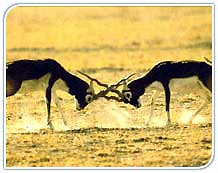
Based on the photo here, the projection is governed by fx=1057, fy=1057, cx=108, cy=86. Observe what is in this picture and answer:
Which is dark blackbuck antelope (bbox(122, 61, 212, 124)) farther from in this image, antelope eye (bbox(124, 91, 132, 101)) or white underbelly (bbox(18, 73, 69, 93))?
white underbelly (bbox(18, 73, 69, 93))

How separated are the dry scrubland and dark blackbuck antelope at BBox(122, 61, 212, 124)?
2cm

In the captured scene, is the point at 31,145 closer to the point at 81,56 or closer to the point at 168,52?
the point at 81,56

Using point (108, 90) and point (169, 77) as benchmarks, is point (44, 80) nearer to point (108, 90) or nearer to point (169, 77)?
point (108, 90)

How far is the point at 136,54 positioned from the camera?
370 centimetres

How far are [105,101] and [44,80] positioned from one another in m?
0.23

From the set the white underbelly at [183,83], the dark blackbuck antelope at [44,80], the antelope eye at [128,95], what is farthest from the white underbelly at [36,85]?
the white underbelly at [183,83]

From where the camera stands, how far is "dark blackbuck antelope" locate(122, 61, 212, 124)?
12.1 ft

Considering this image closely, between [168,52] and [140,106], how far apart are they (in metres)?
0.21

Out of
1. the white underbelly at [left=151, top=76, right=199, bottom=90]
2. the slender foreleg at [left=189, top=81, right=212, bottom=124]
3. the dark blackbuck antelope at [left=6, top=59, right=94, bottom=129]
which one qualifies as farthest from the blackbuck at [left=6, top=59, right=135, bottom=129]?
the slender foreleg at [left=189, top=81, right=212, bottom=124]

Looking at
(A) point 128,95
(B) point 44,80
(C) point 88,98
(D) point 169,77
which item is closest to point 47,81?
(B) point 44,80

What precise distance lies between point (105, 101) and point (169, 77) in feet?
0.79

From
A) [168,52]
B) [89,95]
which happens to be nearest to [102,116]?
[89,95]

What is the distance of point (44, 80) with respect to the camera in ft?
12.2

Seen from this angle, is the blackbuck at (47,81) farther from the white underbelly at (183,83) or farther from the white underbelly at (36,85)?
the white underbelly at (183,83)
